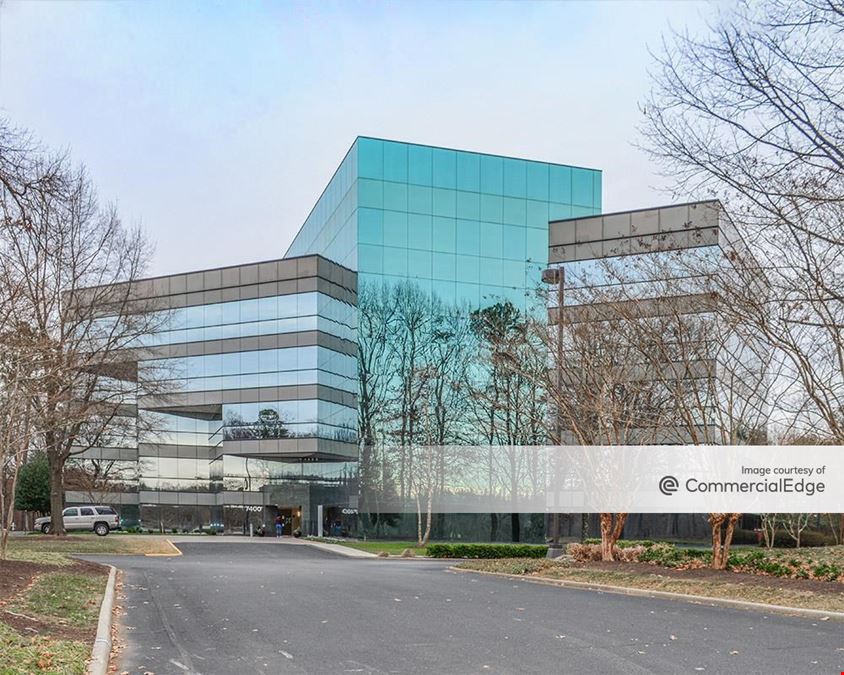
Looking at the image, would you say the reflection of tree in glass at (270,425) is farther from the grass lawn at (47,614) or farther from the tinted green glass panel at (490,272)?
the grass lawn at (47,614)

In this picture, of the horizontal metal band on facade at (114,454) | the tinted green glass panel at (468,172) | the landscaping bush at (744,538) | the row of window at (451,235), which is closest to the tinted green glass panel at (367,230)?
the row of window at (451,235)

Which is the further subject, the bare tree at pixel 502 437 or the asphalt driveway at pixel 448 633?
the bare tree at pixel 502 437

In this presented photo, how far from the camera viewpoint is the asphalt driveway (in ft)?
30.8

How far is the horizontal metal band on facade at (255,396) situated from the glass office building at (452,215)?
707cm

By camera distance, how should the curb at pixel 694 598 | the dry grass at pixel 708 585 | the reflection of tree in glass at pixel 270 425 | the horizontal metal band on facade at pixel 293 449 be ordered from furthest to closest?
the reflection of tree in glass at pixel 270 425
the horizontal metal band on facade at pixel 293 449
the dry grass at pixel 708 585
the curb at pixel 694 598

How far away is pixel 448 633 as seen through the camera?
37.9 ft

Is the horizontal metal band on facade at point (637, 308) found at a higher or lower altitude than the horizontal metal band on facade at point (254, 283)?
lower

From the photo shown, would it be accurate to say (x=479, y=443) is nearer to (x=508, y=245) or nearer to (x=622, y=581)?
(x=508, y=245)

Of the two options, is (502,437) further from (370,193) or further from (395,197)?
(370,193)

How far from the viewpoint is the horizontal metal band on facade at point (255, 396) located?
51.9 m

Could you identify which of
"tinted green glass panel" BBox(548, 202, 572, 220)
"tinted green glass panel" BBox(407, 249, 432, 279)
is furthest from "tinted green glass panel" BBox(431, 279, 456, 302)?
"tinted green glass panel" BBox(548, 202, 572, 220)

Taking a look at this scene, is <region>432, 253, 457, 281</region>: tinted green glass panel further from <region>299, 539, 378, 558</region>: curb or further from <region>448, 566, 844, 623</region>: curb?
<region>448, 566, 844, 623</region>: curb

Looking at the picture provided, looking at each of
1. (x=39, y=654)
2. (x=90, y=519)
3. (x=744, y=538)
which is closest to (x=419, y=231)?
(x=744, y=538)

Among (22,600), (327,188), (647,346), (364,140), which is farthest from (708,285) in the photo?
(327,188)
